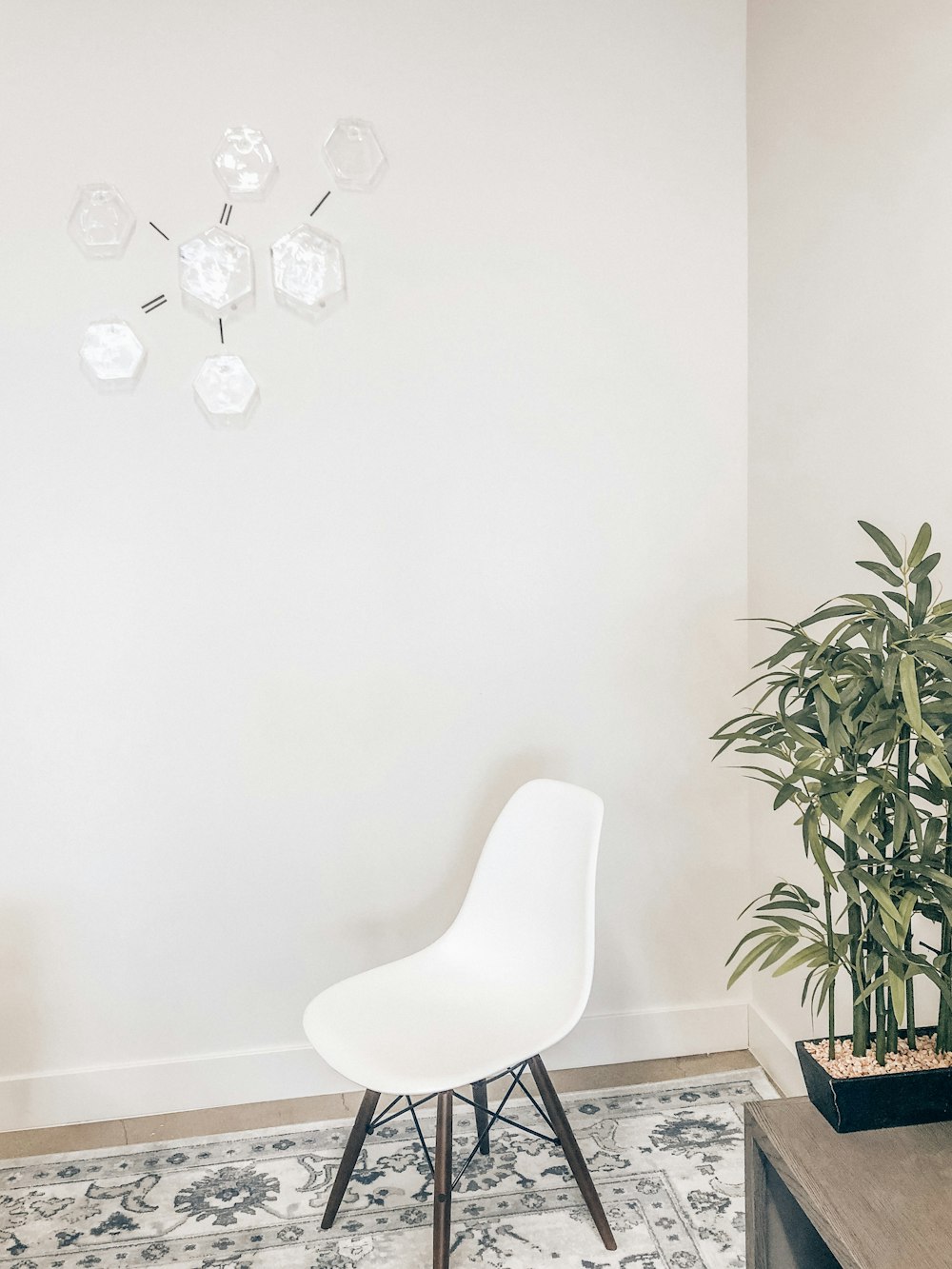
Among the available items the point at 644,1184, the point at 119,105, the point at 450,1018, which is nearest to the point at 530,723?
the point at 450,1018

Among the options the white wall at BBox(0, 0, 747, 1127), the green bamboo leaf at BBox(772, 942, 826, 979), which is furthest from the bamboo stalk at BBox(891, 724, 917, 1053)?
the white wall at BBox(0, 0, 747, 1127)

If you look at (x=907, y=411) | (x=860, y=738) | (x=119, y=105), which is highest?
(x=119, y=105)

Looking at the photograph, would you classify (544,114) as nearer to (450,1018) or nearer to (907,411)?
(907,411)

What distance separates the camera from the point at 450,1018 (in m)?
1.81

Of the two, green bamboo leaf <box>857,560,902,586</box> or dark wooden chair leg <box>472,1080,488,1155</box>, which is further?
dark wooden chair leg <box>472,1080,488,1155</box>

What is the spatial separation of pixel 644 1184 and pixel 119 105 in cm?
255

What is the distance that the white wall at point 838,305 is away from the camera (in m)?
1.71

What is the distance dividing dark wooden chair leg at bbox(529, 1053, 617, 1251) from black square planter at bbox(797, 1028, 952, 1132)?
0.62 meters

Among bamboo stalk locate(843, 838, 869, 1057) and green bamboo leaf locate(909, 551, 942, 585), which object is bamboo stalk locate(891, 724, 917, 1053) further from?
green bamboo leaf locate(909, 551, 942, 585)

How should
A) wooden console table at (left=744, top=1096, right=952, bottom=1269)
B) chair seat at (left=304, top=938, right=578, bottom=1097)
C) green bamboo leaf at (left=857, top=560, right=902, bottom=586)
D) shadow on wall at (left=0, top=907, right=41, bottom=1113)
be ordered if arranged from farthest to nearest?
shadow on wall at (left=0, top=907, right=41, bottom=1113)
chair seat at (left=304, top=938, right=578, bottom=1097)
green bamboo leaf at (left=857, top=560, right=902, bottom=586)
wooden console table at (left=744, top=1096, right=952, bottom=1269)

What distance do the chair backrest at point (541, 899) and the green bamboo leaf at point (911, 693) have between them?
79cm

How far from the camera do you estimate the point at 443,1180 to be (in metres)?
1.65

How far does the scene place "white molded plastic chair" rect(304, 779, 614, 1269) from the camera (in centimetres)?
165

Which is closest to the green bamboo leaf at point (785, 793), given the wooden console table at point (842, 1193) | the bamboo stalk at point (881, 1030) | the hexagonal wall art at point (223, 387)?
the bamboo stalk at point (881, 1030)
